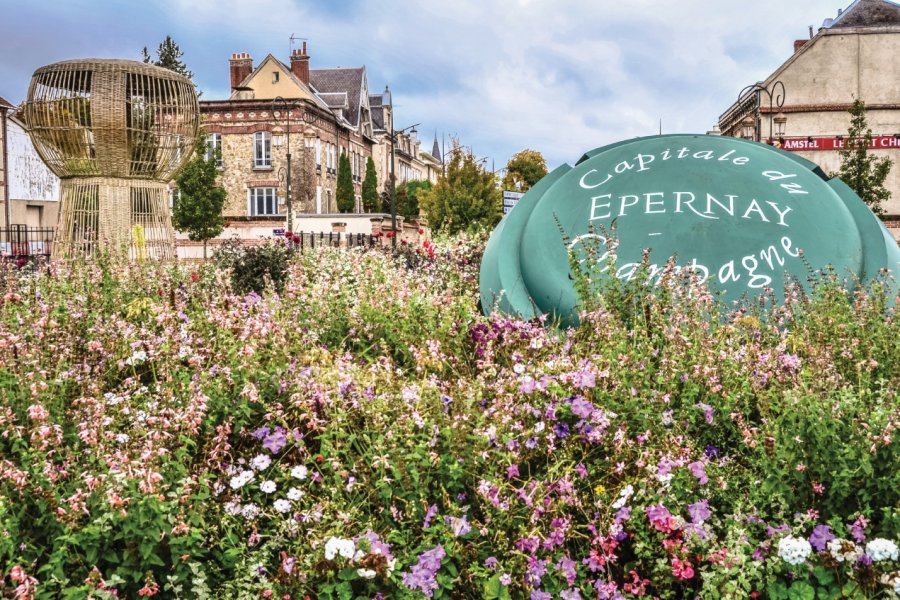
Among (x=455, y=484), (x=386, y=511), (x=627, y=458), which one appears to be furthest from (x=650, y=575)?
(x=386, y=511)

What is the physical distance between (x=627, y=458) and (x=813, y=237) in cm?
366

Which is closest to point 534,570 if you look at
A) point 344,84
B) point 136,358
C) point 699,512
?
point 699,512

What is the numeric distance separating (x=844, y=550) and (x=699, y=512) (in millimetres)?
518

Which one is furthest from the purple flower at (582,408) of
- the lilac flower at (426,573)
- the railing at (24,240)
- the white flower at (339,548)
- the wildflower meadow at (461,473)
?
the railing at (24,240)

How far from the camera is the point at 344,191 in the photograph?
53.3m

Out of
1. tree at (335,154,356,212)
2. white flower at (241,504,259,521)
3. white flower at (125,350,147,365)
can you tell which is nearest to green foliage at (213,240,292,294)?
white flower at (125,350,147,365)

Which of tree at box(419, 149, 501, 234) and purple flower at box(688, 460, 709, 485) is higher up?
tree at box(419, 149, 501, 234)

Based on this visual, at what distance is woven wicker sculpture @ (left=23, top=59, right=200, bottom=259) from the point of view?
51.2 ft

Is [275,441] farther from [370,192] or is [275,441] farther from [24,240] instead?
[370,192]

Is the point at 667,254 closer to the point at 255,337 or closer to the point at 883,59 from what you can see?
the point at 255,337

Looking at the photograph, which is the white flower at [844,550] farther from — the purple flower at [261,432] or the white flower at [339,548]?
the purple flower at [261,432]

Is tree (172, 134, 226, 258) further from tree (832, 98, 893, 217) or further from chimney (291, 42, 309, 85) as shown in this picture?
tree (832, 98, 893, 217)

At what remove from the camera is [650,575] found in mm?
3355

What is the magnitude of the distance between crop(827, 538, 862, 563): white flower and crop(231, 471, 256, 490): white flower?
222cm
